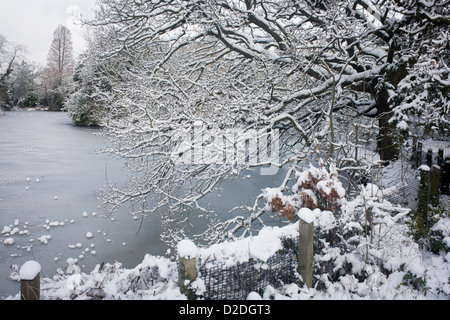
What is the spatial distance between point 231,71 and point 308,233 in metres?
7.19

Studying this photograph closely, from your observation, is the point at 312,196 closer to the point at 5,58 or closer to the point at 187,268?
the point at 187,268

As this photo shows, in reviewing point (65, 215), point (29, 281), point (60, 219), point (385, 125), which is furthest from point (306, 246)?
point (65, 215)

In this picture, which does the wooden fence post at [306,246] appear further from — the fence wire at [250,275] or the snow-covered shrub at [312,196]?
the snow-covered shrub at [312,196]

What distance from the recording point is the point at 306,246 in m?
3.28

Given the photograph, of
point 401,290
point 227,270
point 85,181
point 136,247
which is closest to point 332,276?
point 401,290

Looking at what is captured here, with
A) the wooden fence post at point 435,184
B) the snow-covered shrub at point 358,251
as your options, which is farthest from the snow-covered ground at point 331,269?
the wooden fence post at point 435,184

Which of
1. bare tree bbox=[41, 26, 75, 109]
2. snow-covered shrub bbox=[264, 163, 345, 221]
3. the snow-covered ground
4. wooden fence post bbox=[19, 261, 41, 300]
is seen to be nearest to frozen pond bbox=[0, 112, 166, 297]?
the snow-covered ground

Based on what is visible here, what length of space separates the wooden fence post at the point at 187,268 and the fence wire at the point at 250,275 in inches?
4.6

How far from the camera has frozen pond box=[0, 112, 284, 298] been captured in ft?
22.0

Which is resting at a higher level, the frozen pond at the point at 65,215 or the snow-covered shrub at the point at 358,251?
the snow-covered shrub at the point at 358,251

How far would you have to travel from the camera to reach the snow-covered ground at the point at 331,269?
9.70 ft

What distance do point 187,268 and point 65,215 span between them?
25.1 ft
